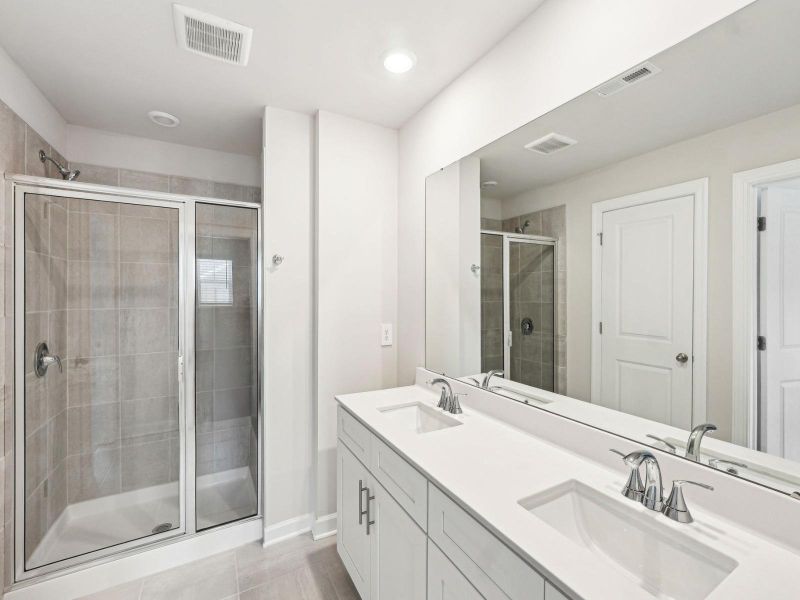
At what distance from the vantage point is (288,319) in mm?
2141

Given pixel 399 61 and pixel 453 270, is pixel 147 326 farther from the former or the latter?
pixel 399 61

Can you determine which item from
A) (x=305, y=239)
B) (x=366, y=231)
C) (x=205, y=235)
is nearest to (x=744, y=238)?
(x=366, y=231)

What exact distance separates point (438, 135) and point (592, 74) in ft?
3.00

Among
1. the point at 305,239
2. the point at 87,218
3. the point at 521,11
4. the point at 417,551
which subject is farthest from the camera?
the point at 305,239

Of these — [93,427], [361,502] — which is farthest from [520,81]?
[93,427]

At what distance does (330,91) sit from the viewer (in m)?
1.94

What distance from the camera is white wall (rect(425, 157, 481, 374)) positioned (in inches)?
69.2

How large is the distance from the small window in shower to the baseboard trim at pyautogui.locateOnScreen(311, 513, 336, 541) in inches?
54.5

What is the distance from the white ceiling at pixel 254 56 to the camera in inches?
54.7

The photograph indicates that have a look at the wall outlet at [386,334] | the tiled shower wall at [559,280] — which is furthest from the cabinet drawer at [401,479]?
the wall outlet at [386,334]

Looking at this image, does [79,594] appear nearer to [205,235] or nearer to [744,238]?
[205,235]

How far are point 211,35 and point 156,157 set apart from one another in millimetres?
1359

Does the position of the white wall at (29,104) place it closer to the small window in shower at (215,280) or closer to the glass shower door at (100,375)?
the glass shower door at (100,375)

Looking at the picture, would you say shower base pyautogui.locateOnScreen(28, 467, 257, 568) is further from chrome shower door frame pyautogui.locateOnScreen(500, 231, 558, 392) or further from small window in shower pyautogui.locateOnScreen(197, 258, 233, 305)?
chrome shower door frame pyautogui.locateOnScreen(500, 231, 558, 392)
